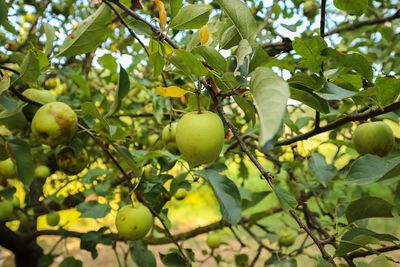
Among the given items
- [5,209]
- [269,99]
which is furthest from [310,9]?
[269,99]

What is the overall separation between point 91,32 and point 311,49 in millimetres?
508

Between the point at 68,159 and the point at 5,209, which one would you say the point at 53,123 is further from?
the point at 5,209

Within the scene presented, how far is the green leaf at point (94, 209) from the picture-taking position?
139 cm

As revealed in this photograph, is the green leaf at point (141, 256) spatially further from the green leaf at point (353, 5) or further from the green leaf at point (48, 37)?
the green leaf at point (353, 5)

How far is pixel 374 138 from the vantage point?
3.60ft

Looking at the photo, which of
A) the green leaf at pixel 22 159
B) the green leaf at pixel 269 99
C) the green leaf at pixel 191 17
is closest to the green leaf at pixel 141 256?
the green leaf at pixel 22 159

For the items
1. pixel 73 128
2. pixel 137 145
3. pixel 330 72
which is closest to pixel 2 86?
pixel 73 128

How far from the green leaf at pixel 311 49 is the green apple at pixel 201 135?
219 millimetres

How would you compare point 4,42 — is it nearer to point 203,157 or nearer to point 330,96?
point 203,157

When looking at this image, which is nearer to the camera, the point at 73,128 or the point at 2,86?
the point at 2,86

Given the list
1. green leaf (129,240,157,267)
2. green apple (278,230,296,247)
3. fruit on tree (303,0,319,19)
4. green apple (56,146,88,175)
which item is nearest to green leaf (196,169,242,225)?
green apple (56,146,88,175)

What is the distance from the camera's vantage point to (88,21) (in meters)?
0.98

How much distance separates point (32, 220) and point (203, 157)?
159 cm

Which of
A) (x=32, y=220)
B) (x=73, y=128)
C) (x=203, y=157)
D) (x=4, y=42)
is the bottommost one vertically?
(x=32, y=220)
